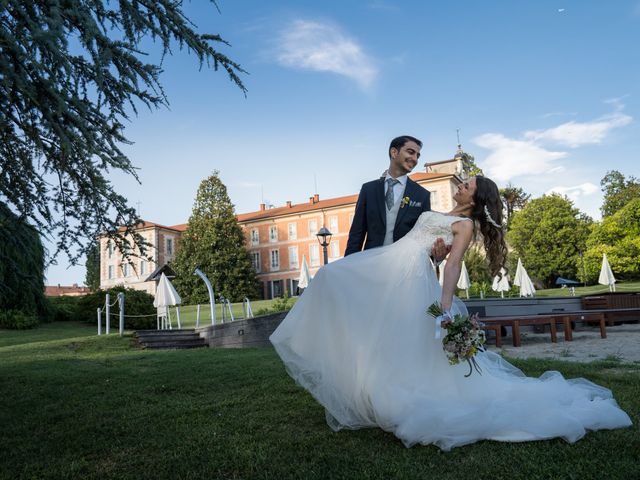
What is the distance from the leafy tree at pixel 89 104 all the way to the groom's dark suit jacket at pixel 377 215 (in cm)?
206

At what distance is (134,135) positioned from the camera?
465cm

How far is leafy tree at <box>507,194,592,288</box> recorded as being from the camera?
39.8 m

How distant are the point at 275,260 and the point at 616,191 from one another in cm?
3658

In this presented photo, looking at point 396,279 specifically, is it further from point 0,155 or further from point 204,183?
point 204,183

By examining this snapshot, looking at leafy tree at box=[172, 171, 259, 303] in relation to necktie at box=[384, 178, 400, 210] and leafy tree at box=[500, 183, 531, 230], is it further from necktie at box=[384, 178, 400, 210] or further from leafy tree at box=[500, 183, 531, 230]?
necktie at box=[384, 178, 400, 210]

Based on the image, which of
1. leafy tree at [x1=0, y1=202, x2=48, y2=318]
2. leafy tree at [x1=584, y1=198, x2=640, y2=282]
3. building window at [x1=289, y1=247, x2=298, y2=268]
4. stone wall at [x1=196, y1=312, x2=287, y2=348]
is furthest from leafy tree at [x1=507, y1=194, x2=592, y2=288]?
leafy tree at [x1=0, y1=202, x2=48, y2=318]

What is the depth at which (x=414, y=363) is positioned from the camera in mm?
3244

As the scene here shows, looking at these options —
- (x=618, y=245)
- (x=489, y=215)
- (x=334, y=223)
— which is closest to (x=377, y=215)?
(x=489, y=215)

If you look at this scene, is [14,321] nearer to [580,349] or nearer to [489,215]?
[580,349]

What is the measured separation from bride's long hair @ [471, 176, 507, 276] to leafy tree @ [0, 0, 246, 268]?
9.11ft

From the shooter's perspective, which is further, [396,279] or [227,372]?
[227,372]

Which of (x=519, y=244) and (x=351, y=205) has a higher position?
(x=351, y=205)

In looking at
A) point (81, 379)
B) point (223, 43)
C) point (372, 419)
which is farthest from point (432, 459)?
point (81, 379)

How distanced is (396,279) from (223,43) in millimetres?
3117
